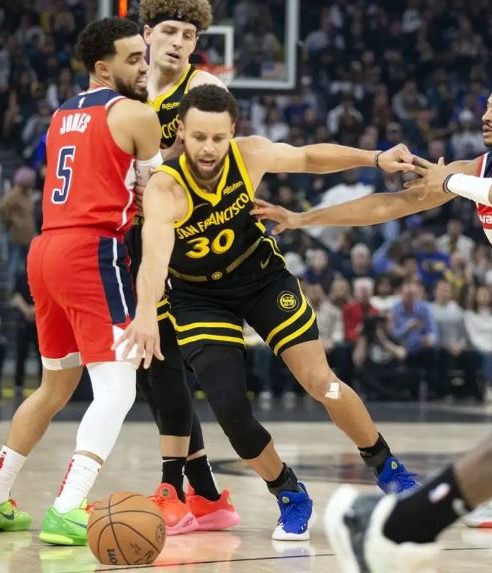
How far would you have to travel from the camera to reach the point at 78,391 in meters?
13.8

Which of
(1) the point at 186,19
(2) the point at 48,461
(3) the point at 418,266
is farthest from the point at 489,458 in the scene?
(3) the point at 418,266

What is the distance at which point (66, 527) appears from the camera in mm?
5430

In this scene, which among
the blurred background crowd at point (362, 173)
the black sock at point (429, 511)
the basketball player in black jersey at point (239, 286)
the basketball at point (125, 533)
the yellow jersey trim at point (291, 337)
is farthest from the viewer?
the blurred background crowd at point (362, 173)

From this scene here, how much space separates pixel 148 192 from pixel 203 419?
22.9 ft

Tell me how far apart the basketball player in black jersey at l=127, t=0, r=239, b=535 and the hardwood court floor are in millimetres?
175

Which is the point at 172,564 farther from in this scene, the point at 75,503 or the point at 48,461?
the point at 48,461

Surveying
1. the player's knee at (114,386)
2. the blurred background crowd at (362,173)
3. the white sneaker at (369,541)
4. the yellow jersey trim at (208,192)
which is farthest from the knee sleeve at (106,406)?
the blurred background crowd at (362,173)

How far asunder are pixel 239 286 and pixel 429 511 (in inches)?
98.2

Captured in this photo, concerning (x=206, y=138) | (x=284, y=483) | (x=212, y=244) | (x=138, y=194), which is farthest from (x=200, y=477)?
(x=206, y=138)

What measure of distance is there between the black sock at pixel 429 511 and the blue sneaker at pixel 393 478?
2.36m

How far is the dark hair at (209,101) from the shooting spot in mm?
5520

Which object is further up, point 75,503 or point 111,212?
point 111,212

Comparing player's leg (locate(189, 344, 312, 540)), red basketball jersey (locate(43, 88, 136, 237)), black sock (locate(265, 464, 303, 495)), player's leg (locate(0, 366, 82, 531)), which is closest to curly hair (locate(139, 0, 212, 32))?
red basketball jersey (locate(43, 88, 136, 237))

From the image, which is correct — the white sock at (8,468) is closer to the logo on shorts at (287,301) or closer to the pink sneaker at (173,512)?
the pink sneaker at (173,512)
